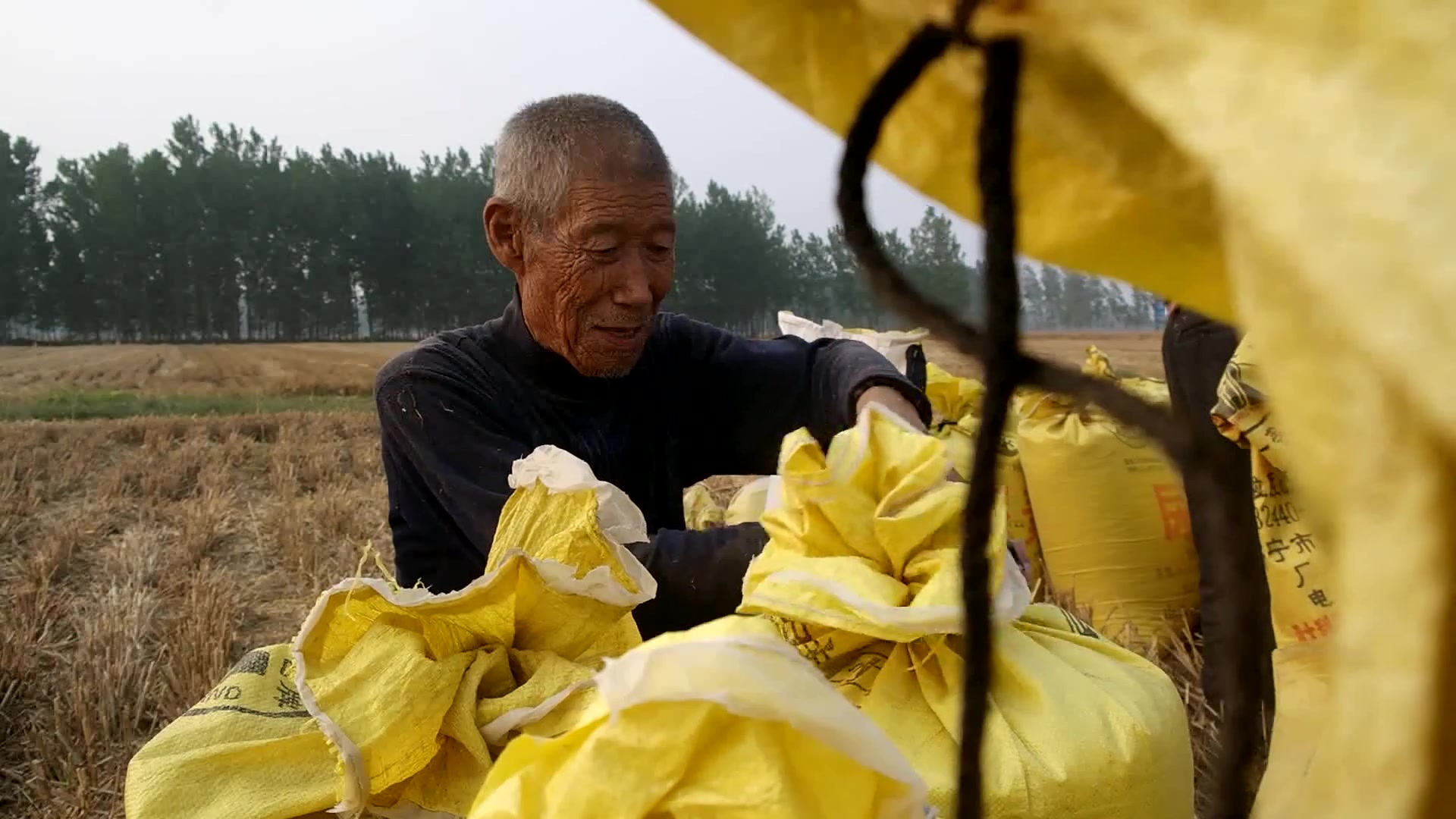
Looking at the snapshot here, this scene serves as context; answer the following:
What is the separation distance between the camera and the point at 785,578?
84cm

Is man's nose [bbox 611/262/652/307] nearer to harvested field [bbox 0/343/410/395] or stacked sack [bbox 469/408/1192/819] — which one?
stacked sack [bbox 469/408/1192/819]

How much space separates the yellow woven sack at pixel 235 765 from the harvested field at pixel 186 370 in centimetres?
784

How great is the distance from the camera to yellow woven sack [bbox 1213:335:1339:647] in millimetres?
1386

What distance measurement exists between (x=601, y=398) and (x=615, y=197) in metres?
0.33

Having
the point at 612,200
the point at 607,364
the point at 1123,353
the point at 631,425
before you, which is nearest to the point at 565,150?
the point at 612,200

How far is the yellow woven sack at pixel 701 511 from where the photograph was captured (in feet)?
7.56

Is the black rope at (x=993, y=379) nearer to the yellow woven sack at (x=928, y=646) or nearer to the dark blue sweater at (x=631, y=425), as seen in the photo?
the yellow woven sack at (x=928, y=646)

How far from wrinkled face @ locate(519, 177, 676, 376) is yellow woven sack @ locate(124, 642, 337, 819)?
66 cm

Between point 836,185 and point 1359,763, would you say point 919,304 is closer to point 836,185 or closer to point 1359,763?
point 836,185

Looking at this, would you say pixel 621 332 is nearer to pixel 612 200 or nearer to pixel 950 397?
pixel 612 200

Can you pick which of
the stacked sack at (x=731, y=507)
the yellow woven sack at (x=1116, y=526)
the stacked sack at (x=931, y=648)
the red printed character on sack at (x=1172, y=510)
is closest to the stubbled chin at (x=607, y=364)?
the stacked sack at (x=731, y=507)

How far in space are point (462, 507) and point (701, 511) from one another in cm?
132

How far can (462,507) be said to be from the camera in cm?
119

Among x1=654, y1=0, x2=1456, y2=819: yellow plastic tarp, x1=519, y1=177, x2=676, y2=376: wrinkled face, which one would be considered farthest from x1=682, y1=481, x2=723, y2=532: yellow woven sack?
x1=654, y1=0, x2=1456, y2=819: yellow plastic tarp
